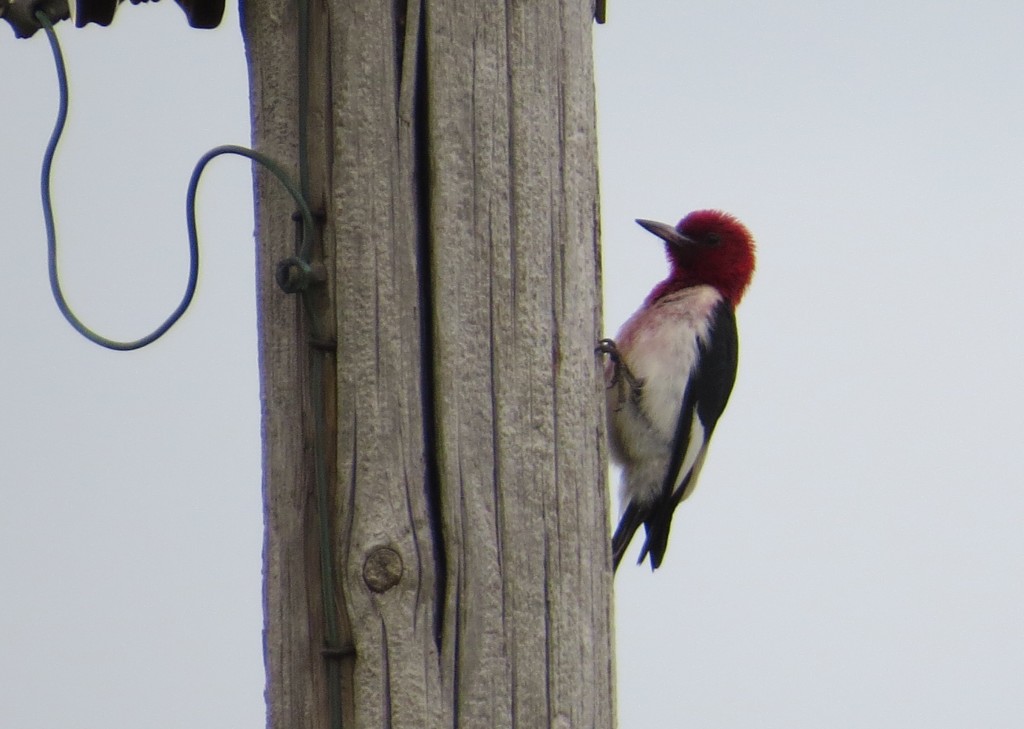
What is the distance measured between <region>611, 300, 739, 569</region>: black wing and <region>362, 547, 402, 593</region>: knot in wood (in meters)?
2.77

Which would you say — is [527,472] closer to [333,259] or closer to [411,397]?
[411,397]

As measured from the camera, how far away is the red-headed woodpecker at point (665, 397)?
466 cm

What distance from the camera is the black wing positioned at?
4770mm

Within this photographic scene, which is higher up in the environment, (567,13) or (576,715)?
(567,13)

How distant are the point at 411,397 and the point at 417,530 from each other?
0.20 m

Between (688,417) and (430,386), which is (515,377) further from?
(688,417)

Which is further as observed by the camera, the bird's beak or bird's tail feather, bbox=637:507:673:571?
the bird's beak

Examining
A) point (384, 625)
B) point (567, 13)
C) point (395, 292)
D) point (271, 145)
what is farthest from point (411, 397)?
point (567, 13)

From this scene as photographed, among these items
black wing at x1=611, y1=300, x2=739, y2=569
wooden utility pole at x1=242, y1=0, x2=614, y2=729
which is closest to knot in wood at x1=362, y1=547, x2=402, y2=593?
wooden utility pole at x1=242, y1=0, x2=614, y2=729

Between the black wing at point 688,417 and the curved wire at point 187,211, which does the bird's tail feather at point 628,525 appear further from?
the curved wire at point 187,211

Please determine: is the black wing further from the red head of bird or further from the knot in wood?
the knot in wood

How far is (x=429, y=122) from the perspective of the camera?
209 cm

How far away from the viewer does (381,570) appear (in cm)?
199

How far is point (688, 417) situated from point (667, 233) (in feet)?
3.00
